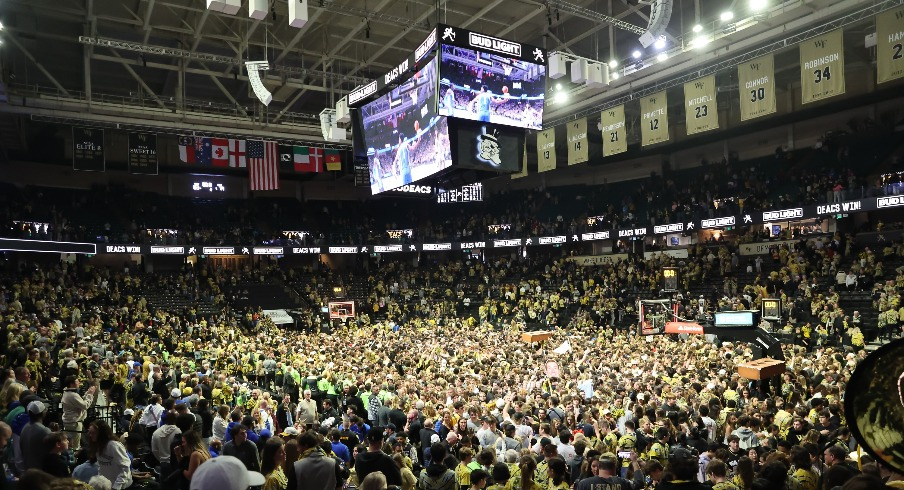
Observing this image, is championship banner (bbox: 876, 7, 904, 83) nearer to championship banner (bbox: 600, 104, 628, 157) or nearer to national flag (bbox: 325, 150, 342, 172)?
championship banner (bbox: 600, 104, 628, 157)

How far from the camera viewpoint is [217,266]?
126 feet

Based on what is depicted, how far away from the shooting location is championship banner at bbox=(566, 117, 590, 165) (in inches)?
939

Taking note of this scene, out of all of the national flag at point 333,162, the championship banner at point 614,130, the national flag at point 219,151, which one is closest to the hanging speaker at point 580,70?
the championship banner at point 614,130

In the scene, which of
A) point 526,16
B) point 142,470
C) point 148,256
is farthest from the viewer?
point 148,256

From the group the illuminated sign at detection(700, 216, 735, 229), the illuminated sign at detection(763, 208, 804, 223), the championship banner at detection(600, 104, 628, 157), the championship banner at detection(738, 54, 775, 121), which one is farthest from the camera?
the illuminated sign at detection(700, 216, 735, 229)

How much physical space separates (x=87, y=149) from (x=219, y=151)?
5.10 m

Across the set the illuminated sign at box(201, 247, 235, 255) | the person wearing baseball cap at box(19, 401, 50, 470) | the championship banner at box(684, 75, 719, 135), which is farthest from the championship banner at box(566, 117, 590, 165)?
the illuminated sign at box(201, 247, 235, 255)

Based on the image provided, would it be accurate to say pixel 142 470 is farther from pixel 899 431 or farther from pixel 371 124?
pixel 371 124

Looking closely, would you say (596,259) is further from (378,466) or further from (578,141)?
(378,466)

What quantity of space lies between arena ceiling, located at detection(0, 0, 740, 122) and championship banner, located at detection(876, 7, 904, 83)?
459 centimetres

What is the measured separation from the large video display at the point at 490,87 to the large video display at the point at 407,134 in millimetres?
411

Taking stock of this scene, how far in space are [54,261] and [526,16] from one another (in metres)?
27.8

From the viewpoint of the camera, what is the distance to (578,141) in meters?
24.0

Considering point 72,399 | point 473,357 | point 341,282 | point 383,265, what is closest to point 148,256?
point 341,282
